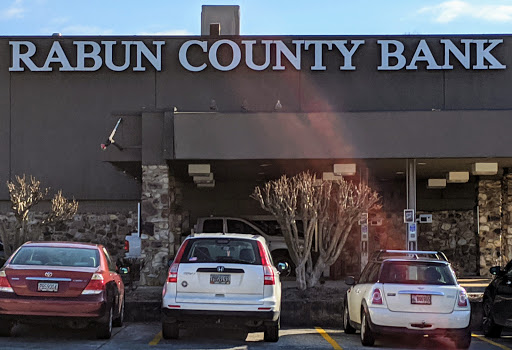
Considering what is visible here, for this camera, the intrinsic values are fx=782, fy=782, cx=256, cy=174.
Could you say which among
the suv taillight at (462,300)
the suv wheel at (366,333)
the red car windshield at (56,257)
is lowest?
the suv wheel at (366,333)

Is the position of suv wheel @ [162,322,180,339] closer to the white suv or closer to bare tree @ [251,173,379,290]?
the white suv

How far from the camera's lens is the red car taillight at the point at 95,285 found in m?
11.7

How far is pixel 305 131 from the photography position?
1959cm

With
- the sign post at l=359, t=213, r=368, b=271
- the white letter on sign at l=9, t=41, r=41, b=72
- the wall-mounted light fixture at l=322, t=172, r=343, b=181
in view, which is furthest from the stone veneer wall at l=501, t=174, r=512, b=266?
the white letter on sign at l=9, t=41, r=41, b=72

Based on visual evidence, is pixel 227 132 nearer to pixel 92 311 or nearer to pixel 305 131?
pixel 305 131

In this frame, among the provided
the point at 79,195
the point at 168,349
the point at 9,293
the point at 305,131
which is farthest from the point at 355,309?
the point at 79,195

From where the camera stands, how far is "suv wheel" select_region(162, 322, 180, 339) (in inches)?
473

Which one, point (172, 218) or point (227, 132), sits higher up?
point (227, 132)

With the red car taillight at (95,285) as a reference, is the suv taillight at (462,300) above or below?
below

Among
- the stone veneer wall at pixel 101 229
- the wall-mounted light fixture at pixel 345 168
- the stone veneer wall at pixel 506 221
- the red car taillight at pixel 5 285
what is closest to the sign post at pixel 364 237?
the wall-mounted light fixture at pixel 345 168

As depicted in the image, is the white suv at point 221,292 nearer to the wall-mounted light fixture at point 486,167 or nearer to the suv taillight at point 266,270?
the suv taillight at point 266,270

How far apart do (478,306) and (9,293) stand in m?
9.47

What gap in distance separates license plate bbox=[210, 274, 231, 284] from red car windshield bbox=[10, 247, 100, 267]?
2056mm

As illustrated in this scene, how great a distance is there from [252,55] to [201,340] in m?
17.7
